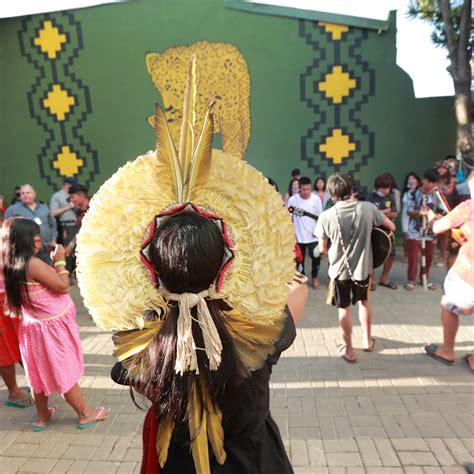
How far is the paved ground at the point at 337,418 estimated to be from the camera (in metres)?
2.38

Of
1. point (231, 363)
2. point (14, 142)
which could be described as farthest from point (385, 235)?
point (14, 142)

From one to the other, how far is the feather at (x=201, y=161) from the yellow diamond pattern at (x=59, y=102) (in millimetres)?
8497

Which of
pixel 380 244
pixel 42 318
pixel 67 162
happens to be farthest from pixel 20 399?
pixel 67 162

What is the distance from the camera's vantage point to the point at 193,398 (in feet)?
3.47

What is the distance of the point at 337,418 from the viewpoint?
2.74 metres

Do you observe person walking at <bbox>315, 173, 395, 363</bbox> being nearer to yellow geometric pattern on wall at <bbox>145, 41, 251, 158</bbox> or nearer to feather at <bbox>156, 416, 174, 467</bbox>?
feather at <bbox>156, 416, 174, 467</bbox>

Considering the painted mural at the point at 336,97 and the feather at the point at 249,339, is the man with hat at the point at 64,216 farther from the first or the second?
the feather at the point at 249,339

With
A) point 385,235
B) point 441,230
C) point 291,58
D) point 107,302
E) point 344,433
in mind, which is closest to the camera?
point 107,302

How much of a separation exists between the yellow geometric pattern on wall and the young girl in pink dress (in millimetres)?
5633

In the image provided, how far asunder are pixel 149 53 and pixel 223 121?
6.83ft

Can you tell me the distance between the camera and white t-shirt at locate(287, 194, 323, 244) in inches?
225

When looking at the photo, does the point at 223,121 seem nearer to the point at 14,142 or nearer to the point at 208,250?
the point at 14,142

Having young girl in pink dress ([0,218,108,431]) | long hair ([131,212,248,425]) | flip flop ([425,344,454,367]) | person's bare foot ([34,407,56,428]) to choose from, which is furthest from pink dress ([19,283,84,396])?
flip flop ([425,344,454,367])

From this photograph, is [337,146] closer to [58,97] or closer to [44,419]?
[58,97]
